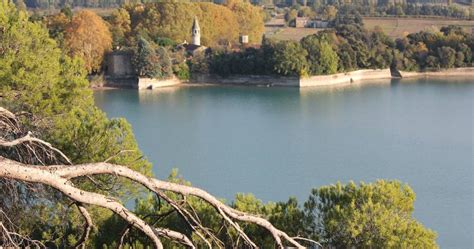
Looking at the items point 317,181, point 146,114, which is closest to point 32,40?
point 317,181

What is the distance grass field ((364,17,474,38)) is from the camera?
1652 inches

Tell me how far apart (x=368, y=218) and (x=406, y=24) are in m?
39.6

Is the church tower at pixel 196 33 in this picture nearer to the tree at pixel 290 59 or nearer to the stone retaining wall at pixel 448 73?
the tree at pixel 290 59

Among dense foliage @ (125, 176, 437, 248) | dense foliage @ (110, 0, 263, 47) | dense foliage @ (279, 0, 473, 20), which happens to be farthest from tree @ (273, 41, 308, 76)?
dense foliage @ (125, 176, 437, 248)

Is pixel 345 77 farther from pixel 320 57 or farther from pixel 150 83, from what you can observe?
pixel 150 83

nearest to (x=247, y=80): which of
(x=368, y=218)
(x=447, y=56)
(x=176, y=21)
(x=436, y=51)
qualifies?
(x=176, y=21)

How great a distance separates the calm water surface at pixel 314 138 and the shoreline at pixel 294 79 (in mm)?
757

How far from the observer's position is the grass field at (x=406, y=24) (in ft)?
138

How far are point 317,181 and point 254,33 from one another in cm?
2441

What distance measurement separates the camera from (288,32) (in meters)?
44.2

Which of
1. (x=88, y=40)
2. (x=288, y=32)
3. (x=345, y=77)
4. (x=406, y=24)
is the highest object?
(x=406, y=24)

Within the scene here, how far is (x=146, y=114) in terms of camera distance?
75.9 feet

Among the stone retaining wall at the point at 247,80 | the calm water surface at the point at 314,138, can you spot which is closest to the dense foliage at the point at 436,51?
the calm water surface at the point at 314,138

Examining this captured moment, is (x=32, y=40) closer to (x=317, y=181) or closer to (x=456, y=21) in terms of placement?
(x=317, y=181)
